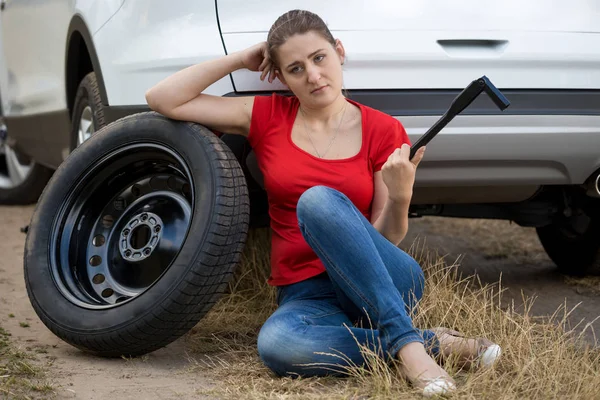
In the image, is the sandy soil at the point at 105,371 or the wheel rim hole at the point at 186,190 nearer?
the sandy soil at the point at 105,371

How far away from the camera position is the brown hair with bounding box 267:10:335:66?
10.3ft

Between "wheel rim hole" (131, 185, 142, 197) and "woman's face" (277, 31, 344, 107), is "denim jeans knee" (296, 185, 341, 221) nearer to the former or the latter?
"woman's face" (277, 31, 344, 107)

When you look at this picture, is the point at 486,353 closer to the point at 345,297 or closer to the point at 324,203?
the point at 345,297

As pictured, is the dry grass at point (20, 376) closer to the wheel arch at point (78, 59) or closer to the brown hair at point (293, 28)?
the wheel arch at point (78, 59)

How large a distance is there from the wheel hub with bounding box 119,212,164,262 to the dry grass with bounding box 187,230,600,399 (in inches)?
16.3

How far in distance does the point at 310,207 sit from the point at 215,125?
641 millimetres

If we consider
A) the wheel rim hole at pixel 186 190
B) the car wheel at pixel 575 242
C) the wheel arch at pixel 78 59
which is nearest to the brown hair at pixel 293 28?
the wheel rim hole at pixel 186 190

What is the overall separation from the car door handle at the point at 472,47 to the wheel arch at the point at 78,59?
1.41 m

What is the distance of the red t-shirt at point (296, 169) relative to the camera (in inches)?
126

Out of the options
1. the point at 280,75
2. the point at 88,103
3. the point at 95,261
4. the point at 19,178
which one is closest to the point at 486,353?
the point at 280,75

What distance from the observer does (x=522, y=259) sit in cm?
540

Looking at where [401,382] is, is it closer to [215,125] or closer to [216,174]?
[216,174]

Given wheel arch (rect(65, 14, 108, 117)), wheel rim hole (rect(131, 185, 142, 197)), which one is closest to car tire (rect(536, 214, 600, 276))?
wheel rim hole (rect(131, 185, 142, 197))

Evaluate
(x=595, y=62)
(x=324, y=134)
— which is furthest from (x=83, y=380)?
(x=595, y=62)
